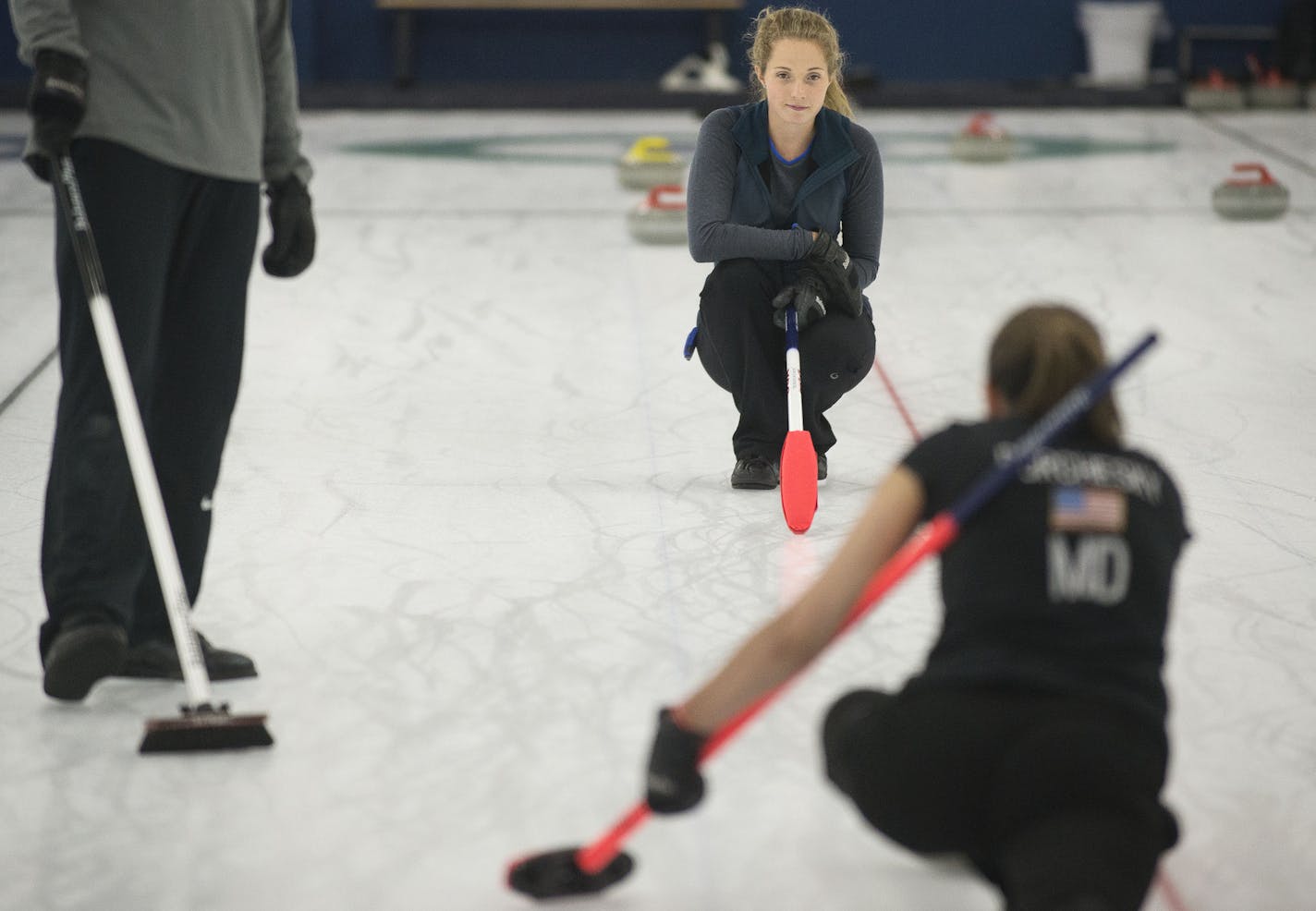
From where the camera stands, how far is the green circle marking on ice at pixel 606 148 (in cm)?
795

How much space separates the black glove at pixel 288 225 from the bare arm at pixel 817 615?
117 centimetres

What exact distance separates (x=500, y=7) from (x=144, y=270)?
878 cm

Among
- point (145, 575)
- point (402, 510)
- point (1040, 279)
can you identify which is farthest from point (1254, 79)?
point (145, 575)

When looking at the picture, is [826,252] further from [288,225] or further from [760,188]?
[288,225]

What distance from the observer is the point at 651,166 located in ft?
22.1

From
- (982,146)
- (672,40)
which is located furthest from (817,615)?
(672,40)

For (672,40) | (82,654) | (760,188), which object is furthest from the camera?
(672,40)

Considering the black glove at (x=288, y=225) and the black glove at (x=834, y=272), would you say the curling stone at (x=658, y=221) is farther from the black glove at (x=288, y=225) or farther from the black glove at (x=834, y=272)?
the black glove at (x=288, y=225)

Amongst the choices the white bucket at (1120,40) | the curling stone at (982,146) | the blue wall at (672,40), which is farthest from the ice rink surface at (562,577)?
the blue wall at (672,40)

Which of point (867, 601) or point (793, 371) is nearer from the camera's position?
point (867, 601)

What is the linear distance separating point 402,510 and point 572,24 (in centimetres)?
825

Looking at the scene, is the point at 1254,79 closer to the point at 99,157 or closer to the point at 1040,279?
the point at 1040,279

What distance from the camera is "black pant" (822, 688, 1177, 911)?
1.49 metres

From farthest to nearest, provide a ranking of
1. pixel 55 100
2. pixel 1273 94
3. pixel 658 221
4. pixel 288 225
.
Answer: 1. pixel 1273 94
2. pixel 658 221
3. pixel 288 225
4. pixel 55 100
